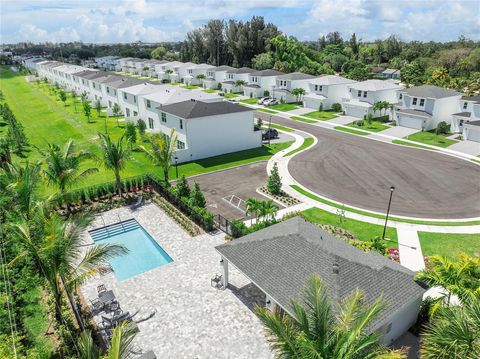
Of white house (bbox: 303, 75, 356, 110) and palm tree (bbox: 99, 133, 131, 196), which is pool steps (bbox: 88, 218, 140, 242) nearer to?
palm tree (bbox: 99, 133, 131, 196)

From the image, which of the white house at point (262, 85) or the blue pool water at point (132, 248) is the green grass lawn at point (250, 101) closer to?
the white house at point (262, 85)

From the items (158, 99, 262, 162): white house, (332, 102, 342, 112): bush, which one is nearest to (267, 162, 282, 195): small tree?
(158, 99, 262, 162): white house

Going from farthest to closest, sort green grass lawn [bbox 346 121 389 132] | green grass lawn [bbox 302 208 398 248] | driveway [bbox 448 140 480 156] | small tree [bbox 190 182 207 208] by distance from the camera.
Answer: green grass lawn [bbox 346 121 389 132]
driveway [bbox 448 140 480 156]
small tree [bbox 190 182 207 208]
green grass lawn [bbox 302 208 398 248]

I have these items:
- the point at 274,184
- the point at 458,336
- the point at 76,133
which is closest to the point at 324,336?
the point at 458,336

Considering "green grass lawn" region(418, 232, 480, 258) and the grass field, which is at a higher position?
the grass field

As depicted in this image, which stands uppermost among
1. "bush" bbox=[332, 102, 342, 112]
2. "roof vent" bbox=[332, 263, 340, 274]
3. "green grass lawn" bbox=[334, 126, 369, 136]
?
"bush" bbox=[332, 102, 342, 112]

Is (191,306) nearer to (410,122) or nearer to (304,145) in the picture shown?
(304,145)
